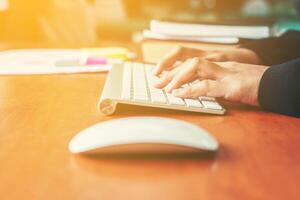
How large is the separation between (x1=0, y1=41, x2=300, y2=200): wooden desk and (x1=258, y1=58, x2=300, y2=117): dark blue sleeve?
0.6 inches

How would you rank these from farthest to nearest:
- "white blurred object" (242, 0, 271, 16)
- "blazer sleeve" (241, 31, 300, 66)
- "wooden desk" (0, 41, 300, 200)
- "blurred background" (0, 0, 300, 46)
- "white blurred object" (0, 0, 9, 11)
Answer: "white blurred object" (242, 0, 271, 16)
"blurred background" (0, 0, 300, 46)
"white blurred object" (0, 0, 9, 11)
"blazer sleeve" (241, 31, 300, 66)
"wooden desk" (0, 41, 300, 200)

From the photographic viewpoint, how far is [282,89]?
676 millimetres

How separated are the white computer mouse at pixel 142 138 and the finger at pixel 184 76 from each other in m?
0.22

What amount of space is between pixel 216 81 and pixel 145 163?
294 millimetres

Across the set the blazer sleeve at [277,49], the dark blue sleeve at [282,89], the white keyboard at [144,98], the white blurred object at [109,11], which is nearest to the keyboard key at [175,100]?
the white keyboard at [144,98]

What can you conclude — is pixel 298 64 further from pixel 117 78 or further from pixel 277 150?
pixel 117 78

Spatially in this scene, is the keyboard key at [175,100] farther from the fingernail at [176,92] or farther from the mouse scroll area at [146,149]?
the mouse scroll area at [146,149]

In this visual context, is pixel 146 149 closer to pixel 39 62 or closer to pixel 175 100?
pixel 175 100

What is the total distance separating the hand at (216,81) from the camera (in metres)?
0.71

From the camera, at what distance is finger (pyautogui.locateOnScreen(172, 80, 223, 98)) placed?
0.71 m

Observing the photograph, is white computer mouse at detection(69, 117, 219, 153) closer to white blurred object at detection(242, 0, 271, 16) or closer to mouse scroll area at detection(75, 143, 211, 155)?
mouse scroll area at detection(75, 143, 211, 155)

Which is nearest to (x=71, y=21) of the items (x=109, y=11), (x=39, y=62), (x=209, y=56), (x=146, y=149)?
(x=109, y=11)

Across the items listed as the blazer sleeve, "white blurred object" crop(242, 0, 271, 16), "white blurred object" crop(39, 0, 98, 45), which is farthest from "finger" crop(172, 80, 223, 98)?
"white blurred object" crop(242, 0, 271, 16)

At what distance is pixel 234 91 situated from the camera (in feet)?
2.37
